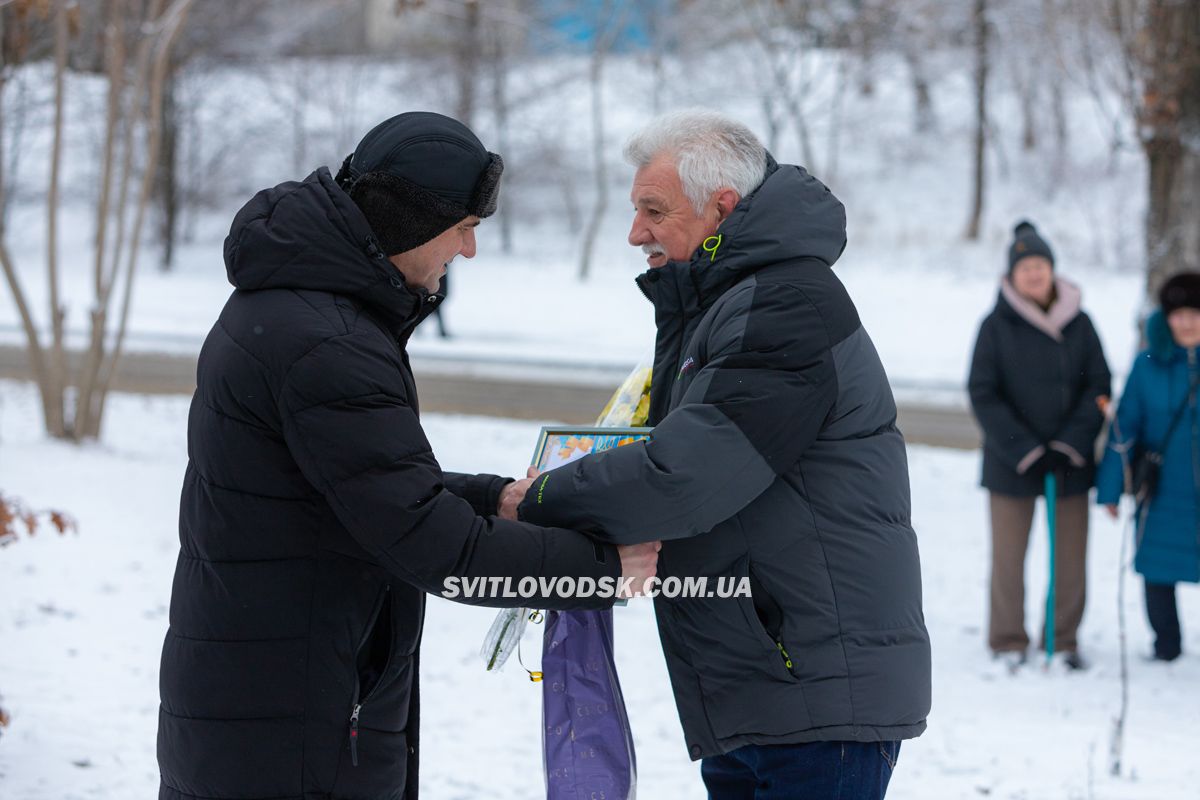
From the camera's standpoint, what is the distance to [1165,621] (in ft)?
19.2

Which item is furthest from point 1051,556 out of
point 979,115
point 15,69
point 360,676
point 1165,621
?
point 979,115

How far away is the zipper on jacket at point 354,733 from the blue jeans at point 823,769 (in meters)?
0.74

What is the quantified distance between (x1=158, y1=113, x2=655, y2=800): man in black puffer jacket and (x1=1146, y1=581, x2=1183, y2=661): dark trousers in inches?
175

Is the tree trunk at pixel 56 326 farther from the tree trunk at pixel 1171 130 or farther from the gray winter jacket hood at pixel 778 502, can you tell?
the gray winter jacket hood at pixel 778 502

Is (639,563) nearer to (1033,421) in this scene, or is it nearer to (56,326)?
(1033,421)

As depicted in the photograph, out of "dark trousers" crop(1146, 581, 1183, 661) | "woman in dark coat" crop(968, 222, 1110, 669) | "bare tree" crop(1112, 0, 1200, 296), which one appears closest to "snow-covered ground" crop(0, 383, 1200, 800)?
"dark trousers" crop(1146, 581, 1183, 661)

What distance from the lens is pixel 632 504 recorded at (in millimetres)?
2236

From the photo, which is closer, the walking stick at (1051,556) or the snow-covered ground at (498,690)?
the snow-covered ground at (498,690)

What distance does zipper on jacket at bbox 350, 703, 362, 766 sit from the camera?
2.21 m

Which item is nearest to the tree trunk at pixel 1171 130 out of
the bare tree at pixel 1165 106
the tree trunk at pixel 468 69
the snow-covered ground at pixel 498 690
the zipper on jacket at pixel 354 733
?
the bare tree at pixel 1165 106

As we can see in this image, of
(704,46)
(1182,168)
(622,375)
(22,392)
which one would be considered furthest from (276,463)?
(704,46)

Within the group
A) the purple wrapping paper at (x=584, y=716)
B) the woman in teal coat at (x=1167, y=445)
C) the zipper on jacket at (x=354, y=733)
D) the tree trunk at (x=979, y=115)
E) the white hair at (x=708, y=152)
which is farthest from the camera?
the tree trunk at (x=979, y=115)

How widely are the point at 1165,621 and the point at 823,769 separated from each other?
13.9ft

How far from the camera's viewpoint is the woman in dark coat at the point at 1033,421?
5781 millimetres
